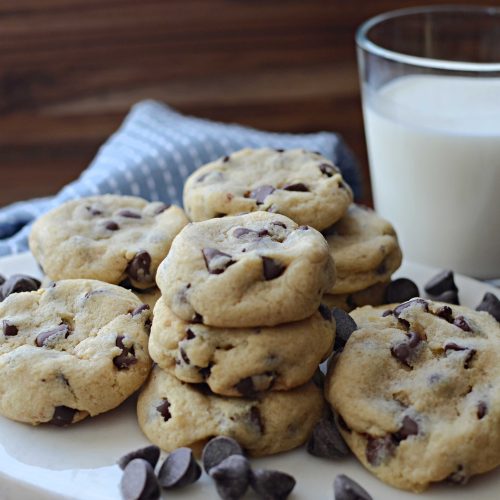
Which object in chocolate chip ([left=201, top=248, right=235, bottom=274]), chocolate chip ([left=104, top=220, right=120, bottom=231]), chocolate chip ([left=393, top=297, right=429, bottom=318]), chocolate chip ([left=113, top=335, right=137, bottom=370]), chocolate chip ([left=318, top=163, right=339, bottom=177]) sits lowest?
chocolate chip ([left=393, top=297, right=429, bottom=318])

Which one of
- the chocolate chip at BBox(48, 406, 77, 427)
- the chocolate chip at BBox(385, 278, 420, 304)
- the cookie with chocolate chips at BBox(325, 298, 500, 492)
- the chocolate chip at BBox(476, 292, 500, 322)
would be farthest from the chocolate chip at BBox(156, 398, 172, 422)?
the chocolate chip at BBox(476, 292, 500, 322)

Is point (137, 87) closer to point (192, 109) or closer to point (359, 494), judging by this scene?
point (192, 109)

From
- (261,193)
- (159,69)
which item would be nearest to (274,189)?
(261,193)

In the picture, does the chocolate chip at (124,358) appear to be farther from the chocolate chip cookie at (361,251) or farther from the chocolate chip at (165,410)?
the chocolate chip cookie at (361,251)

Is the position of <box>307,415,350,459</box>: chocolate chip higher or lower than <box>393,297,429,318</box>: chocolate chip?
lower

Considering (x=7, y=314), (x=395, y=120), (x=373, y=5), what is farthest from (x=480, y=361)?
(x=373, y=5)

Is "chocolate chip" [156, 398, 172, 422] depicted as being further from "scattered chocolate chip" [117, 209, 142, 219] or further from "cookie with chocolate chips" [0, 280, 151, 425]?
"scattered chocolate chip" [117, 209, 142, 219]

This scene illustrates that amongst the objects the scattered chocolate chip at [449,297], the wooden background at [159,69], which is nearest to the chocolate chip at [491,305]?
the scattered chocolate chip at [449,297]

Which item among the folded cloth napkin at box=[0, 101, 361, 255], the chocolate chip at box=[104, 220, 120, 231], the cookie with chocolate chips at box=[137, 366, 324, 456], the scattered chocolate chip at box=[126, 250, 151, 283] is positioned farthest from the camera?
the folded cloth napkin at box=[0, 101, 361, 255]
